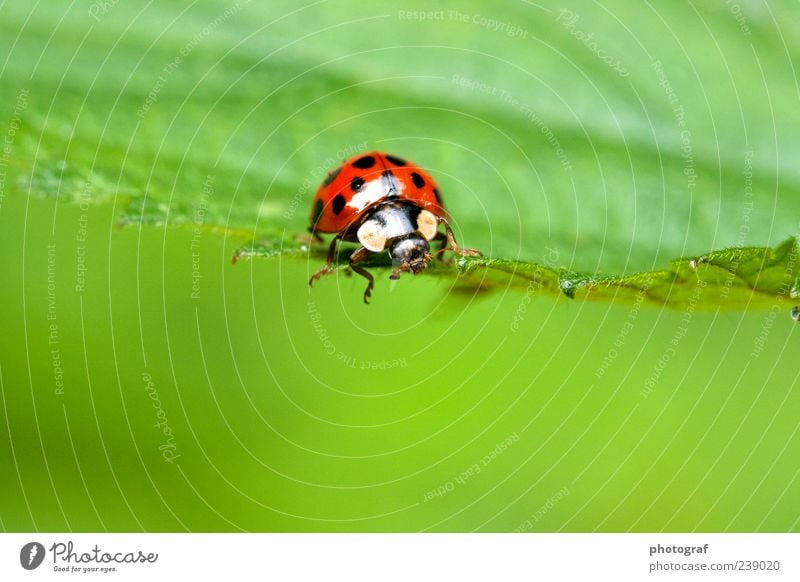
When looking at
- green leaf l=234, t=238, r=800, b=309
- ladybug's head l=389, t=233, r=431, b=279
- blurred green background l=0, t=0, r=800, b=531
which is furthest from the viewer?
blurred green background l=0, t=0, r=800, b=531

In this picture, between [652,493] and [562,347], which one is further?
[562,347]

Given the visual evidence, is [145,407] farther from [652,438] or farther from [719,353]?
[719,353]

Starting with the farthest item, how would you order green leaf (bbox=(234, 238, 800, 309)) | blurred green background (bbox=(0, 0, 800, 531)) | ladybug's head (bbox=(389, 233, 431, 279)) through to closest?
blurred green background (bbox=(0, 0, 800, 531))
ladybug's head (bbox=(389, 233, 431, 279))
green leaf (bbox=(234, 238, 800, 309))

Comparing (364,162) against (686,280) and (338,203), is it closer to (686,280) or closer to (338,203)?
(338,203)

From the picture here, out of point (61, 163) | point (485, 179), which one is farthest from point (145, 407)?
point (485, 179)
